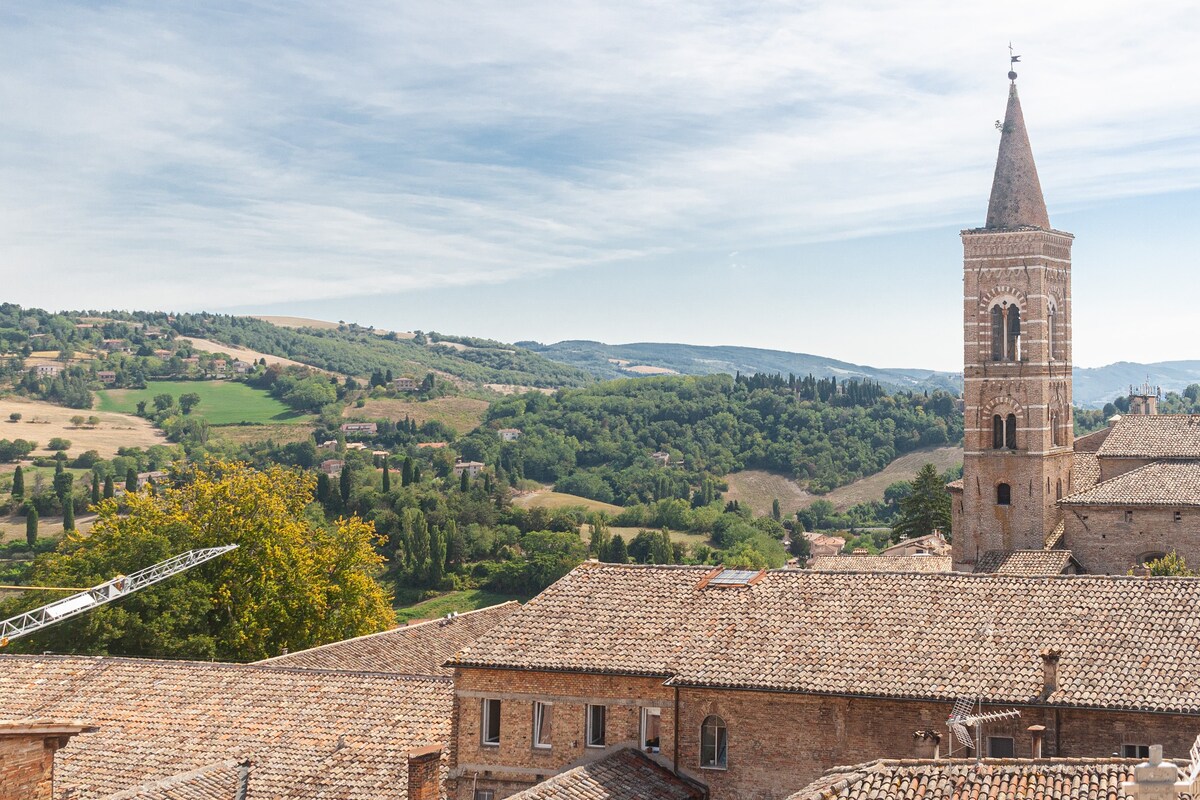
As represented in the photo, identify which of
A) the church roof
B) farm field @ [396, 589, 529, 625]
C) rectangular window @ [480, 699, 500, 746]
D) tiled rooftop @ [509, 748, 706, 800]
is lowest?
farm field @ [396, 589, 529, 625]

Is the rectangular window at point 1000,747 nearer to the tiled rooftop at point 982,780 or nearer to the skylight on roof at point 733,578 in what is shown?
the tiled rooftop at point 982,780

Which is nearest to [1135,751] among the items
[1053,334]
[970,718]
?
[970,718]

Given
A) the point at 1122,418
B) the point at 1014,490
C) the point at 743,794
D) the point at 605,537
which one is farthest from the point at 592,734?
the point at 605,537

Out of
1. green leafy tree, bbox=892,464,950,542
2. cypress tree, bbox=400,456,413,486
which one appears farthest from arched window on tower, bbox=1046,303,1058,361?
cypress tree, bbox=400,456,413,486

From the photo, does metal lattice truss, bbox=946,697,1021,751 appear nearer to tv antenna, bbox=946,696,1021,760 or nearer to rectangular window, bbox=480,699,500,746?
tv antenna, bbox=946,696,1021,760

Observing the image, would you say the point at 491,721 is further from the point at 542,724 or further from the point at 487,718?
the point at 542,724

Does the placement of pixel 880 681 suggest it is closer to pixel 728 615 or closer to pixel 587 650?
pixel 728 615

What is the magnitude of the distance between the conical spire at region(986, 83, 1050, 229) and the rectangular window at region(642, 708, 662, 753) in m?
42.3

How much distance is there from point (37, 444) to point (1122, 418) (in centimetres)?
17033

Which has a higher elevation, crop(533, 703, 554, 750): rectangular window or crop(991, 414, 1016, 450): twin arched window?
crop(991, 414, 1016, 450): twin arched window

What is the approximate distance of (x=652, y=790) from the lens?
2489cm

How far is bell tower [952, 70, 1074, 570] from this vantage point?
6038cm

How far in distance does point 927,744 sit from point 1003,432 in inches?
1593

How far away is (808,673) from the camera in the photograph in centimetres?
2541
